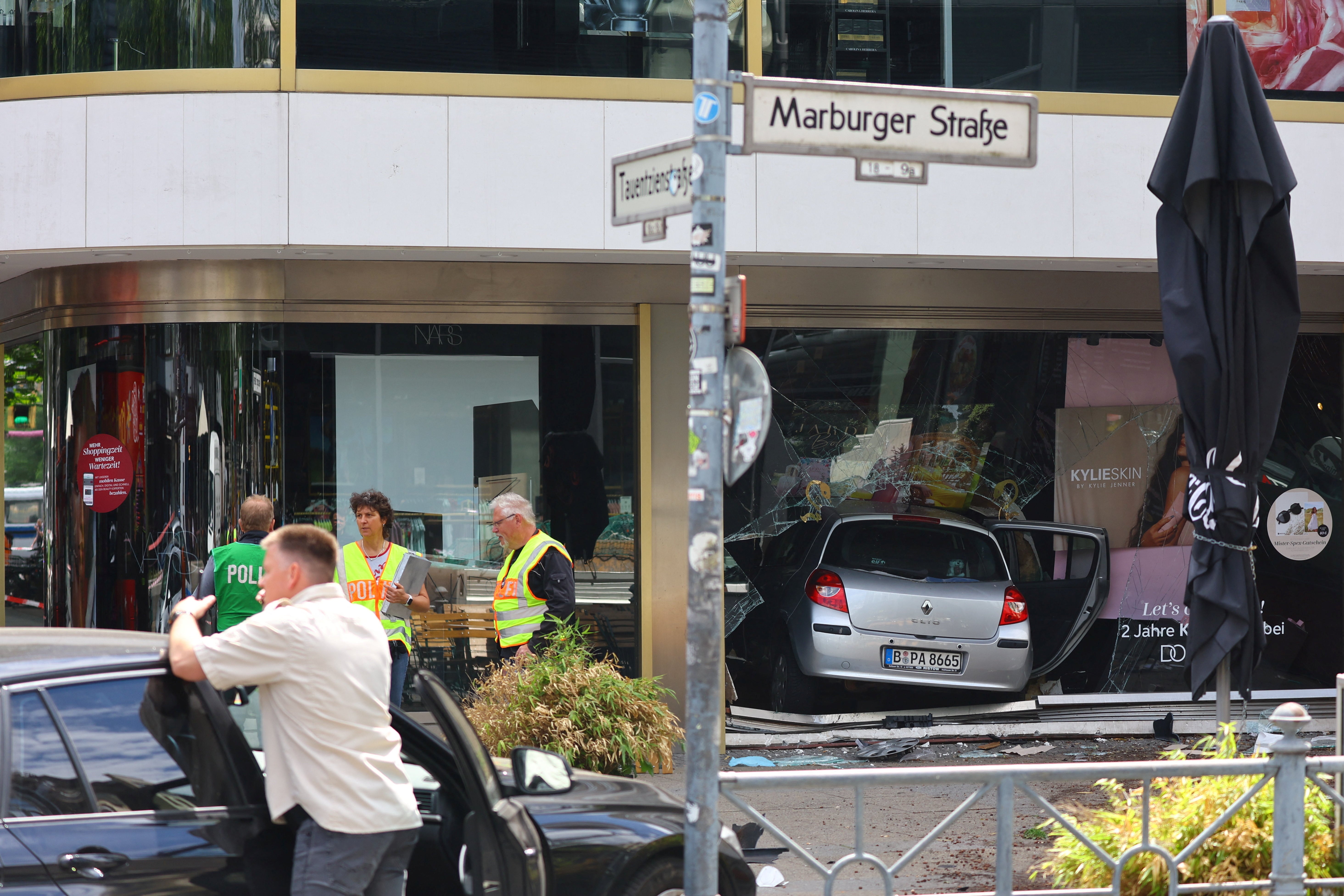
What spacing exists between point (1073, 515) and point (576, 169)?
4.84 meters

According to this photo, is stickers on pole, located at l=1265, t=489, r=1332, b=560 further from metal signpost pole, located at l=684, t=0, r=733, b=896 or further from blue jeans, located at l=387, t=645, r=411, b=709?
metal signpost pole, located at l=684, t=0, r=733, b=896

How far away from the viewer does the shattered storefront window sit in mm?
10039

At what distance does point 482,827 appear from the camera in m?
3.74

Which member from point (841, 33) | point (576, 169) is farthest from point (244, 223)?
point (841, 33)

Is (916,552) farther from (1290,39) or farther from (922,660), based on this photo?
(1290,39)

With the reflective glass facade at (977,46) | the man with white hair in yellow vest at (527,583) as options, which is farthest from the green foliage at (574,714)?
the reflective glass facade at (977,46)

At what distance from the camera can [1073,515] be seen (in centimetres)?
1045

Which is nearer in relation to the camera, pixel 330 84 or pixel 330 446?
pixel 330 84

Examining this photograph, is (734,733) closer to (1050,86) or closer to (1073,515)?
(1073,515)

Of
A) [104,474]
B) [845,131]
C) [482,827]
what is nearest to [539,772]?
[482,827]

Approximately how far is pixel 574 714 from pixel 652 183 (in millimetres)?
3596

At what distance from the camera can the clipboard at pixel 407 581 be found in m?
7.70

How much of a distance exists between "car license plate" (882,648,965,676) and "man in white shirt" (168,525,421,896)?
6.22 meters

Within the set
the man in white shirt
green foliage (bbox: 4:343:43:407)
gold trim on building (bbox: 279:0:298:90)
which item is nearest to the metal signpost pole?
the man in white shirt
